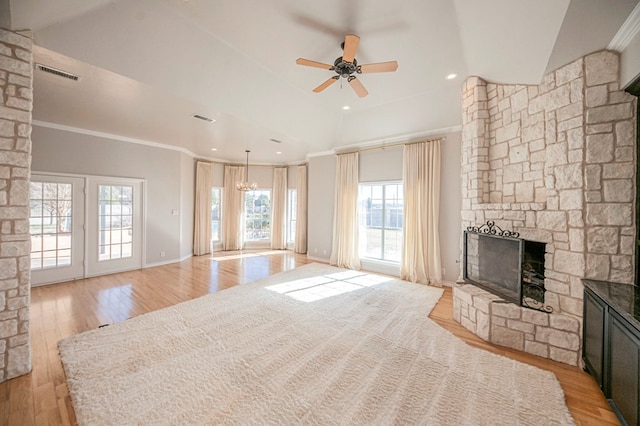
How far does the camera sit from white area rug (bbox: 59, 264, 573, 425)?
1.70 metres

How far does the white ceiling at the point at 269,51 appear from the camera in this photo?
7.36 feet

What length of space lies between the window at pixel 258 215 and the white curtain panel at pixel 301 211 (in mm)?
1277

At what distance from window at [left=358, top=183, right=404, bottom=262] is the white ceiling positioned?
1.78m

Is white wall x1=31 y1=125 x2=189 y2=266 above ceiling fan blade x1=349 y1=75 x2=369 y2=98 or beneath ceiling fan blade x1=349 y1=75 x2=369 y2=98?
beneath

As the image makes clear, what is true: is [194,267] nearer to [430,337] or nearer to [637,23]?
[430,337]

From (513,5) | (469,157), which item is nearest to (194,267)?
(469,157)

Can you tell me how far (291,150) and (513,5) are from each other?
5.17 metres

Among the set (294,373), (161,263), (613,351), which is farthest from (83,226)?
(613,351)

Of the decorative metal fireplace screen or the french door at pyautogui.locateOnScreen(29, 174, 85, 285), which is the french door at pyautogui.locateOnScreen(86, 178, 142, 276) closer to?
the french door at pyautogui.locateOnScreen(29, 174, 85, 285)

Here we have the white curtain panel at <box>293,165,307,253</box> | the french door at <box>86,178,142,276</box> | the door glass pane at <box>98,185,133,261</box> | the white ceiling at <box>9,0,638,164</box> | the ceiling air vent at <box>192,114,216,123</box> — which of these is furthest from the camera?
the white curtain panel at <box>293,165,307,253</box>

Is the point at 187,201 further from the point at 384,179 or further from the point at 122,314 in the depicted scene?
the point at 384,179

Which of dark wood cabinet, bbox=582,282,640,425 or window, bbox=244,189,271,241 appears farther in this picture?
window, bbox=244,189,271,241

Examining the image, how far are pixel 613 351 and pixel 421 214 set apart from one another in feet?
10.9

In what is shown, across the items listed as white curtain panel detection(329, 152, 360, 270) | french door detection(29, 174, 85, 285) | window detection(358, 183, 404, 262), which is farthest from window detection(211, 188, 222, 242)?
window detection(358, 183, 404, 262)
